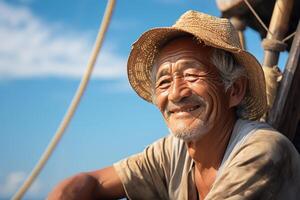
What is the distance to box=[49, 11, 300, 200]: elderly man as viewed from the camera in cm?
208

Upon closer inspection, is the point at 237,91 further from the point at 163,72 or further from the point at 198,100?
the point at 163,72

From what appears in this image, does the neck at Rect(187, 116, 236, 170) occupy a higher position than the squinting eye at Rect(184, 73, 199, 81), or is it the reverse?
the squinting eye at Rect(184, 73, 199, 81)

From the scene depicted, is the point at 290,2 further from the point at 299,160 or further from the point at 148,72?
the point at 299,160

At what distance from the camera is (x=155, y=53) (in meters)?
2.61

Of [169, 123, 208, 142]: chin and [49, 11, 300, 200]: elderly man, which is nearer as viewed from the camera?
[49, 11, 300, 200]: elderly man

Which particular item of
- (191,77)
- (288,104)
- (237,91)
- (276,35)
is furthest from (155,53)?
(276,35)

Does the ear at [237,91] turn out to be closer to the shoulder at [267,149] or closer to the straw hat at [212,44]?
the straw hat at [212,44]

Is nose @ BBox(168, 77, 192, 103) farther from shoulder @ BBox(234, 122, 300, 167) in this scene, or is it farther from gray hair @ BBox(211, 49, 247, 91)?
shoulder @ BBox(234, 122, 300, 167)

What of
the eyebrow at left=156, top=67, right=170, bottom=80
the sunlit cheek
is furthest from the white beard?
the eyebrow at left=156, top=67, right=170, bottom=80

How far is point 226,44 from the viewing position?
7.58 ft

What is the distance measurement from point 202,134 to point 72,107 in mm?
1168

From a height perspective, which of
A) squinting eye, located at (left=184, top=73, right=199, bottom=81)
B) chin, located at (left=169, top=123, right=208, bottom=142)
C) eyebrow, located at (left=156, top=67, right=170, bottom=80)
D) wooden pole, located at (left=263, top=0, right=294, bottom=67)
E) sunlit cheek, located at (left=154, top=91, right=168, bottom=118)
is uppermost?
wooden pole, located at (left=263, top=0, right=294, bottom=67)

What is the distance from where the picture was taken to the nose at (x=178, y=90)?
2.30 m

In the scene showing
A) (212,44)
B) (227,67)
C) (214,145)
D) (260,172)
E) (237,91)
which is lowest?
(260,172)
